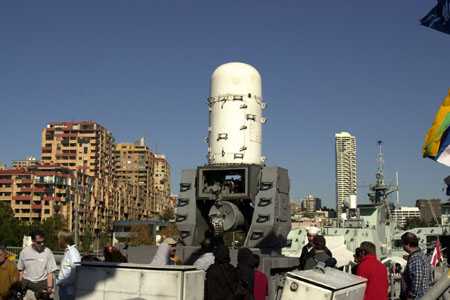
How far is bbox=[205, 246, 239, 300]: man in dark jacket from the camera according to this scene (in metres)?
6.19

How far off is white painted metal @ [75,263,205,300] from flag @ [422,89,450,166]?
8.31 feet

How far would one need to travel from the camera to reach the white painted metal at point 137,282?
18.7 ft

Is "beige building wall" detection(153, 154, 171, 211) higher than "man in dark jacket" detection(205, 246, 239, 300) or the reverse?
higher

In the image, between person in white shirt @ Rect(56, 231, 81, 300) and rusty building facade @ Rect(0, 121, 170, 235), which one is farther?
rusty building facade @ Rect(0, 121, 170, 235)

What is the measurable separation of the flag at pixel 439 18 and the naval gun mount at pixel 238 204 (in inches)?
325

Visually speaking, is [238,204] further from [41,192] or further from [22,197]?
[22,197]

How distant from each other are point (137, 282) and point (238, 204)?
8.97 m

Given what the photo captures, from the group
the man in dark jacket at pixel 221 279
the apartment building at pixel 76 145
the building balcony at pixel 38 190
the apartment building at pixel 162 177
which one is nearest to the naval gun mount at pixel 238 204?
the man in dark jacket at pixel 221 279

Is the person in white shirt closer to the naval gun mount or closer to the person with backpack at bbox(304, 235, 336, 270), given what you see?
the person with backpack at bbox(304, 235, 336, 270)

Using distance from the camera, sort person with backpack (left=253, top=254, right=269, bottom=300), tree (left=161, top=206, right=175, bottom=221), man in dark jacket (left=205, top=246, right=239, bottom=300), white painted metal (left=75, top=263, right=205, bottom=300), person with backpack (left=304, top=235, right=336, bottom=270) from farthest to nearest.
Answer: tree (left=161, top=206, right=175, bottom=221) < person with backpack (left=304, top=235, right=336, bottom=270) < person with backpack (left=253, top=254, right=269, bottom=300) < man in dark jacket (left=205, top=246, right=239, bottom=300) < white painted metal (left=75, top=263, right=205, bottom=300)

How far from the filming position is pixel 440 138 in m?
5.33

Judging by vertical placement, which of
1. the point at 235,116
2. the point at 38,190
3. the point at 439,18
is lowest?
the point at 439,18

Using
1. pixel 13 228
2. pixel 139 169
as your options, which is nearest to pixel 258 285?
pixel 13 228

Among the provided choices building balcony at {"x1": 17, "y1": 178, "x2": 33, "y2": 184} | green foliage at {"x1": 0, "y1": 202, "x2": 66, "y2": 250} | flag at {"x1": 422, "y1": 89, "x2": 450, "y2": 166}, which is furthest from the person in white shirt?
building balcony at {"x1": 17, "y1": 178, "x2": 33, "y2": 184}
